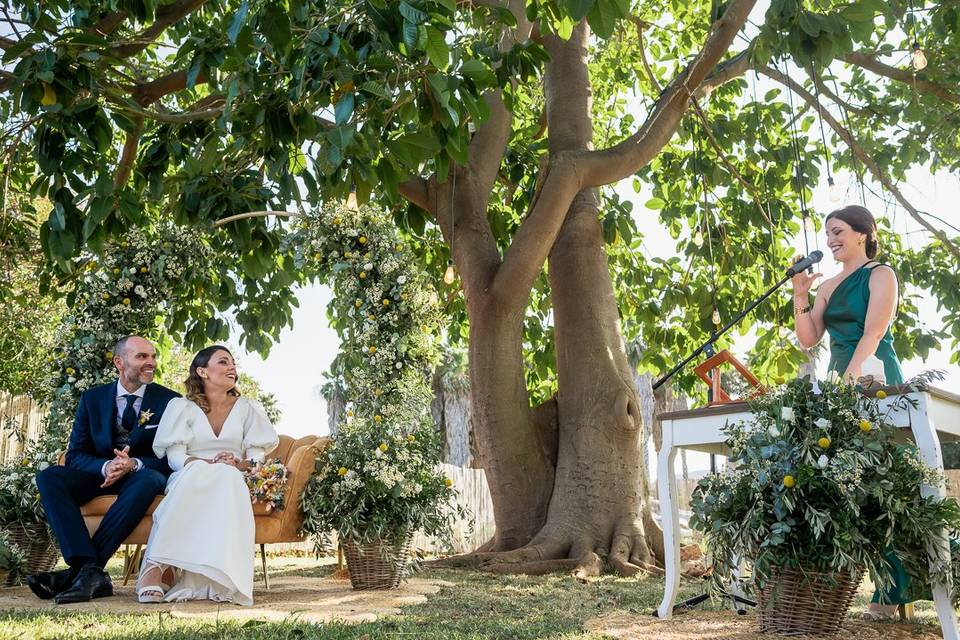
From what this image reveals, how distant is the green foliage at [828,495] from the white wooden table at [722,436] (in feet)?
0.17

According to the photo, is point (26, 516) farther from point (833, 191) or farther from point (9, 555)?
point (833, 191)

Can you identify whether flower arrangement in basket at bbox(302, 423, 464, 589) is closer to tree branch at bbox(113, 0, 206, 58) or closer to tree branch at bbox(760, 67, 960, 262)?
tree branch at bbox(113, 0, 206, 58)

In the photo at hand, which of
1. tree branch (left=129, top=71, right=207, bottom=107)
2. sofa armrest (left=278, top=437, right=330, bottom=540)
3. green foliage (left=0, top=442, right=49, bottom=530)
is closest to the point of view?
sofa armrest (left=278, top=437, right=330, bottom=540)

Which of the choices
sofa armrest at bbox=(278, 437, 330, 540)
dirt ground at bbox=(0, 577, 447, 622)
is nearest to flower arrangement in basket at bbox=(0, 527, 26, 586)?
dirt ground at bbox=(0, 577, 447, 622)

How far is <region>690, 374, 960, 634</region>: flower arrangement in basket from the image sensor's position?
9.90ft

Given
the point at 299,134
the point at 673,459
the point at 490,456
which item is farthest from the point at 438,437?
the point at 299,134

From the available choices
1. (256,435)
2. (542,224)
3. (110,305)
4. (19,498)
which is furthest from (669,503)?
(110,305)

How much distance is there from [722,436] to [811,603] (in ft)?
2.55

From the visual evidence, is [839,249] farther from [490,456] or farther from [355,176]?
[490,456]

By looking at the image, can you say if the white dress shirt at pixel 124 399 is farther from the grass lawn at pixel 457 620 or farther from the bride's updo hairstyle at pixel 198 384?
the grass lawn at pixel 457 620

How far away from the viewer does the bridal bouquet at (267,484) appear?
4.80 m

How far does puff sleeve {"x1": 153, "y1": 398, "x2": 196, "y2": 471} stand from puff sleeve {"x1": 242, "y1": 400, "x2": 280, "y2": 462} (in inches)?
11.8

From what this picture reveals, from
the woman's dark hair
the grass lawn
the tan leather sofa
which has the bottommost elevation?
the grass lawn

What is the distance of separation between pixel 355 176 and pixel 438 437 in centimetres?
240
